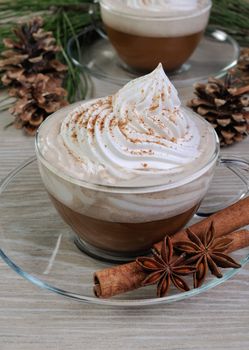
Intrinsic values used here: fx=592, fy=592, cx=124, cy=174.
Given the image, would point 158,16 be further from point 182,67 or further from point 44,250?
point 44,250

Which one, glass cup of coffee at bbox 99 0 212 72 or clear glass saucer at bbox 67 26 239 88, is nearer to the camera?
glass cup of coffee at bbox 99 0 212 72

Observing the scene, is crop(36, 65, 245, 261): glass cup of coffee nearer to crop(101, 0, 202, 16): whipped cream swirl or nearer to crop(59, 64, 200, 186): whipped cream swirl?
crop(59, 64, 200, 186): whipped cream swirl

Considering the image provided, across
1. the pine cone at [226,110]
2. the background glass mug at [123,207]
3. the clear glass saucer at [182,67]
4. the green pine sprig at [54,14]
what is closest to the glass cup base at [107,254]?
the background glass mug at [123,207]

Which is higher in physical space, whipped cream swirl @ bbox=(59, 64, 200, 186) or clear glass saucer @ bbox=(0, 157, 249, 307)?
whipped cream swirl @ bbox=(59, 64, 200, 186)

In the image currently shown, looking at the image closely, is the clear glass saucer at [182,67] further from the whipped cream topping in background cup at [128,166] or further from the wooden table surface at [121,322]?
the wooden table surface at [121,322]

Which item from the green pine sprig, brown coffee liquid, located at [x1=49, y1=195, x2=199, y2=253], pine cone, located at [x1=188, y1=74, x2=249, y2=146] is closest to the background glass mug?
brown coffee liquid, located at [x1=49, y1=195, x2=199, y2=253]

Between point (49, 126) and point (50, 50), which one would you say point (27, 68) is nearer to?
point (50, 50)
